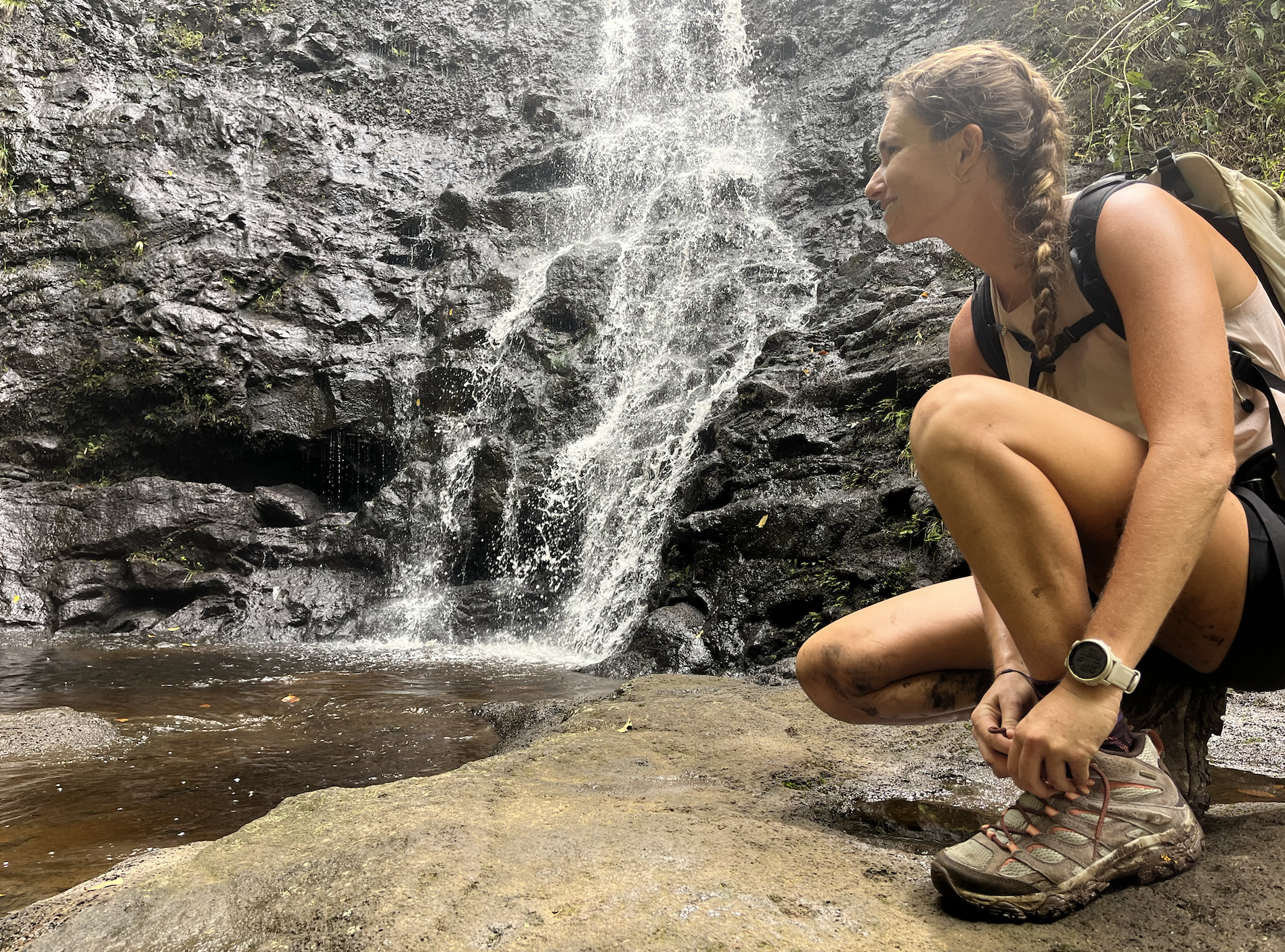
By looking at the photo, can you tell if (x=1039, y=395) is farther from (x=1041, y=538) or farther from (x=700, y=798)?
(x=700, y=798)

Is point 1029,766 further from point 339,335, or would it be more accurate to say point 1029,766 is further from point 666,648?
point 339,335

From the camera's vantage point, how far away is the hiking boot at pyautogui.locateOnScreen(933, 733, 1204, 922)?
4.09 feet

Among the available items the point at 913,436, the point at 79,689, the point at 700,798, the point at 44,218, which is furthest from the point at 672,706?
the point at 44,218

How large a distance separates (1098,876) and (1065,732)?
254 millimetres

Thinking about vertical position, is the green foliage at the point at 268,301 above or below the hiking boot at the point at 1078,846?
above

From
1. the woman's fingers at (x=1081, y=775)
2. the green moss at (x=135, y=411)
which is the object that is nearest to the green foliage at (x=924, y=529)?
the woman's fingers at (x=1081, y=775)

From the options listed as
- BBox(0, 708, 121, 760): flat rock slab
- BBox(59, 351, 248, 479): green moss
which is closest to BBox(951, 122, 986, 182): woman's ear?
BBox(0, 708, 121, 760): flat rock slab

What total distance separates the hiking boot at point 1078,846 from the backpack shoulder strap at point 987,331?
0.85 metres

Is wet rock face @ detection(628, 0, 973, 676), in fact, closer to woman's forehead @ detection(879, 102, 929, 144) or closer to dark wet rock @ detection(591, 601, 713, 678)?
dark wet rock @ detection(591, 601, 713, 678)

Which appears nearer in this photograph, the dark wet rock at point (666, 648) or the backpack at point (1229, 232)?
the backpack at point (1229, 232)

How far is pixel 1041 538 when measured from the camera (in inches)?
52.9

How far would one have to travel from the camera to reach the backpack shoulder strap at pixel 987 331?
1.80 m

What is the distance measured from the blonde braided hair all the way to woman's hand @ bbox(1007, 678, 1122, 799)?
68cm

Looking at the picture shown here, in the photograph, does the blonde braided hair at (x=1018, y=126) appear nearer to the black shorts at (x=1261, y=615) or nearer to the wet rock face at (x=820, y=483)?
the black shorts at (x=1261, y=615)
